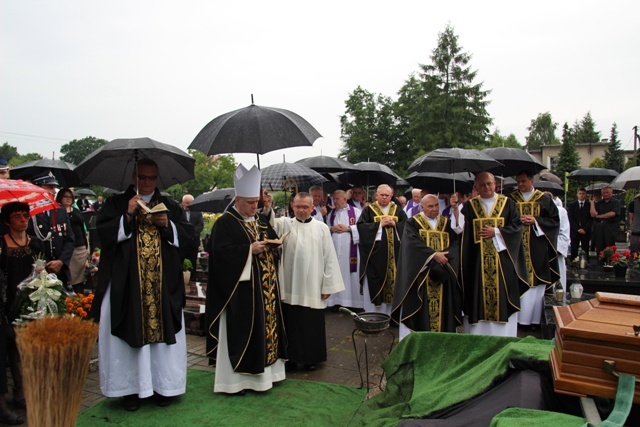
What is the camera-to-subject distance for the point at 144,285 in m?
4.62

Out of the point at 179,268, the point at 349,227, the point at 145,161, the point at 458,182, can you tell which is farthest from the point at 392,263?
the point at 145,161

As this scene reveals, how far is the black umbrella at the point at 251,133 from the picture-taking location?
4941mm

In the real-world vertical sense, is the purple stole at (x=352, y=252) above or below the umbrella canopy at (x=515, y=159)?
below

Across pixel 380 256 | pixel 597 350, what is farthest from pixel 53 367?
pixel 380 256

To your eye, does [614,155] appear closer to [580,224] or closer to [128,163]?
[580,224]

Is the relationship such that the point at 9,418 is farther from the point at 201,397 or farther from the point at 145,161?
the point at 145,161

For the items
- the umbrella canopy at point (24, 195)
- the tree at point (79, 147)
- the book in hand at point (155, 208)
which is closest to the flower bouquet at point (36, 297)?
the umbrella canopy at point (24, 195)

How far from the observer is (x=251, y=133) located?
16.3ft

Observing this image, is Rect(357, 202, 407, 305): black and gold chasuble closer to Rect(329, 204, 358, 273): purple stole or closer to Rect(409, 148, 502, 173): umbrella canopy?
Rect(329, 204, 358, 273): purple stole

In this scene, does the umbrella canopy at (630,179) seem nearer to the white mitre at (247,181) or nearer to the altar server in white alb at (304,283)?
the altar server in white alb at (304,283)

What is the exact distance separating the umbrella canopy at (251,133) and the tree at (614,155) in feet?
132

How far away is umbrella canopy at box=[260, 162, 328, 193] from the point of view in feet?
23.4

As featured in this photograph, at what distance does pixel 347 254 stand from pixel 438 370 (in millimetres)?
5074

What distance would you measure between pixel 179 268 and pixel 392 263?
12.7 feet
